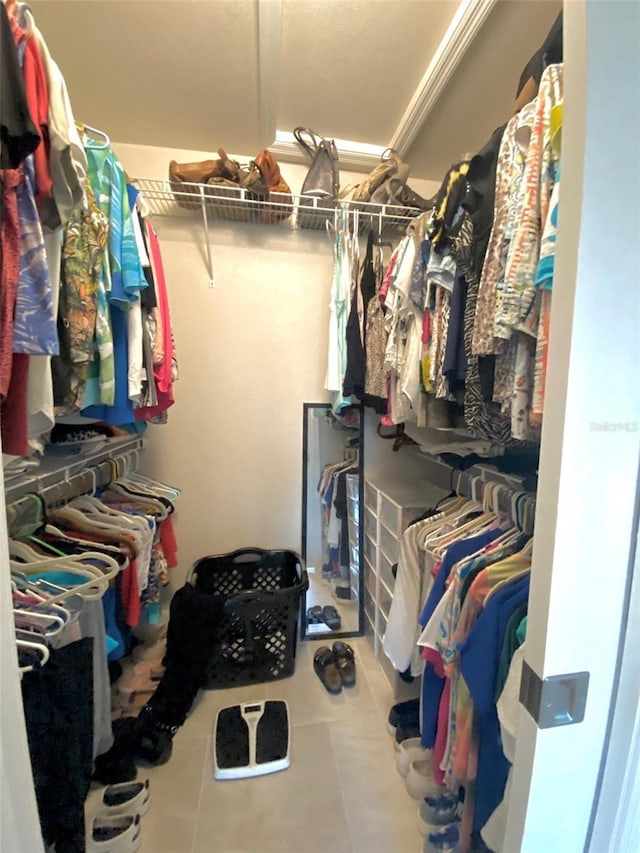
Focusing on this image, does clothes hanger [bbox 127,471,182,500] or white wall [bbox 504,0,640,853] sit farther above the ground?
white wall [bbox 504,0,640,853]

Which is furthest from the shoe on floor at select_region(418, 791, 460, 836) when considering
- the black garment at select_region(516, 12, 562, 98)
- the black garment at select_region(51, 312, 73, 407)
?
the black garment at select_region(516, 12, 562, 98)

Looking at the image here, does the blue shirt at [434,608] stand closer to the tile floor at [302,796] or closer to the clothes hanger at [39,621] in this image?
the tile floor at [302,796]

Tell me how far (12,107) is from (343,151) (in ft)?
5.41

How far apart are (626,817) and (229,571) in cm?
177

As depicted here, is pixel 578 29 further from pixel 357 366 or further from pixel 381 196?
pixel 381 196

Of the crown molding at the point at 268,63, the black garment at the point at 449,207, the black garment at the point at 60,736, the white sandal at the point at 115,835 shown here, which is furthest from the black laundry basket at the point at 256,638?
the crown molding at the point at 268,63

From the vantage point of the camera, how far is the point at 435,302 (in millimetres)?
1098

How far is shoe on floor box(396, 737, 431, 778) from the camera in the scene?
4.10 feet

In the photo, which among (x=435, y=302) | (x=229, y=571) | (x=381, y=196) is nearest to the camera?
(x=435, y=302)

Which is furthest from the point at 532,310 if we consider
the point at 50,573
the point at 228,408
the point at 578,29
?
the point at 228,408

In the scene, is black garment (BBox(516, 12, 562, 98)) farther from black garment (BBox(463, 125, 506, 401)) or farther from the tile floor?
the tile floor

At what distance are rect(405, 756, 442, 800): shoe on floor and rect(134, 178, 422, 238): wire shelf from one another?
2.22 m

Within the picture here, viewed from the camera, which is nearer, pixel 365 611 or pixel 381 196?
pixel 381 196

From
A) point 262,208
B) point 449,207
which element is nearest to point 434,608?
point 449,207
